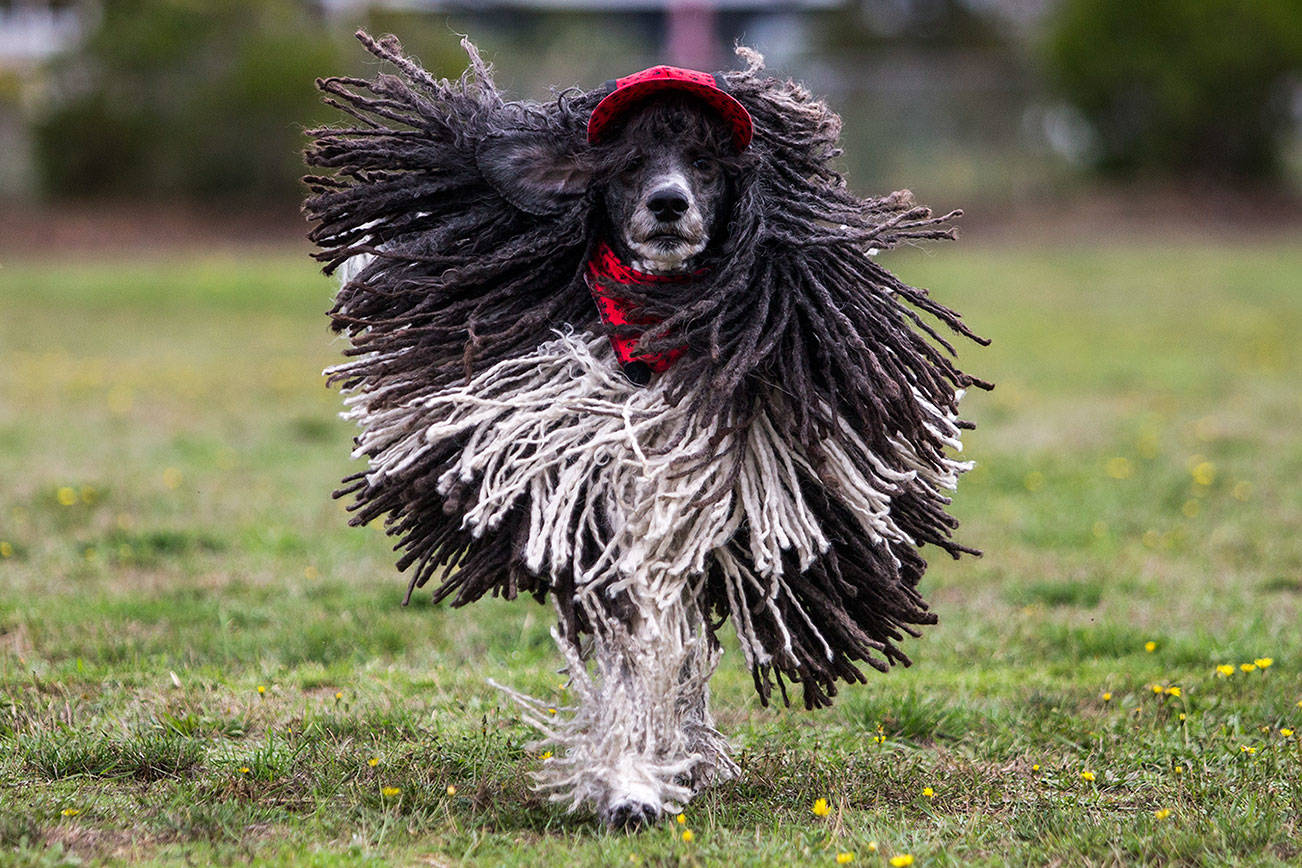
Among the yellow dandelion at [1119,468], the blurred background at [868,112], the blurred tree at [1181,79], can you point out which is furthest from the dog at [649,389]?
the blurred tree at [1181,79]

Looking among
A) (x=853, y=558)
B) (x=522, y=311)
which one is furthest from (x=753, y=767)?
(x=522, y=311)

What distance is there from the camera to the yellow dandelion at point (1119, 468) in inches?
299

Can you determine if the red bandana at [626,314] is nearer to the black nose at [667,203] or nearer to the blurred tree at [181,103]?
the black nose at [667,203]

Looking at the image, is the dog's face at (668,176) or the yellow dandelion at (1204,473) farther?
the yellow dandelion at (1204,473)

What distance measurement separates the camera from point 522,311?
148 inches

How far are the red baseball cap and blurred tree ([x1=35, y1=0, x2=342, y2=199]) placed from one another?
16844mm

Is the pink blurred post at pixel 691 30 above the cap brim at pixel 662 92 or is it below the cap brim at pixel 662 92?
above

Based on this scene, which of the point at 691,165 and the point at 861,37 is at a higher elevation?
the point at 861,37

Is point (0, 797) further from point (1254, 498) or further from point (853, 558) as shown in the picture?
point (1254, 498)

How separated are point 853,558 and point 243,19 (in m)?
18.7

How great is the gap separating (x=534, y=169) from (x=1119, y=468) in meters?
4.87

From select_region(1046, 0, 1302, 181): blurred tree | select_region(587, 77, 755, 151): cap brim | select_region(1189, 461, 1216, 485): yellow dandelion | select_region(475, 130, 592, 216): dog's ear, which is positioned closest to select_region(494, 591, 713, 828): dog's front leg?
select_region(475, 130, 592, 216): dog's ear

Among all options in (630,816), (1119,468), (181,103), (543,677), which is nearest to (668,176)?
(630,816)

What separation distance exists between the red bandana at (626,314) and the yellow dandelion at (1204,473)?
4.48m
